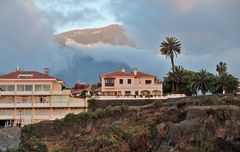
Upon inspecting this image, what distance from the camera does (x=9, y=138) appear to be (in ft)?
188

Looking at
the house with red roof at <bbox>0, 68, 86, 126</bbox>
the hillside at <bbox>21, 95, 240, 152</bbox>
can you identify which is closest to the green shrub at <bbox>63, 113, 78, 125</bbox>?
the hillside at <bbox>21, 95, 240, 152</bbox>

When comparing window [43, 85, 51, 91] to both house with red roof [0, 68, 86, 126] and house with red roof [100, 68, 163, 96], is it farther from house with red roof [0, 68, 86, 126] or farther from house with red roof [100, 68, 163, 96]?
house with red roof [100, 68, 163, 96]

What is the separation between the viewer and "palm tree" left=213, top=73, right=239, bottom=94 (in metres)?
77.6

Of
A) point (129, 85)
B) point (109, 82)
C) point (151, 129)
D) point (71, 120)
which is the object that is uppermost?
point (109, 82)

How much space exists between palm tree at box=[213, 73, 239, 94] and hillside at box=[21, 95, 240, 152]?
20.5m

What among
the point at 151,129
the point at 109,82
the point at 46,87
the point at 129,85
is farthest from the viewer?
the point at 109,82

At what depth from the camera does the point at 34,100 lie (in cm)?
7494

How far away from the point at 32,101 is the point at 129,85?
1546cm

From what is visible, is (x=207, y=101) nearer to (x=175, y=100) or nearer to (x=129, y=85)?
(x=175, y=100)

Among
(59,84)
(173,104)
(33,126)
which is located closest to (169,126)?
(173,104)

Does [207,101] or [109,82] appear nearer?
[207,101]

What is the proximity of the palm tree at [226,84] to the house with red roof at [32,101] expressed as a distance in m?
Answer: 19.6

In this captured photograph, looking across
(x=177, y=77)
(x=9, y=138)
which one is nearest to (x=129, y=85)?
(x=177, y=77)

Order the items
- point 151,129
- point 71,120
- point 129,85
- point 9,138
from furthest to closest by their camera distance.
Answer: point 129,85, point 71,120, point 9,138, point 151,129
